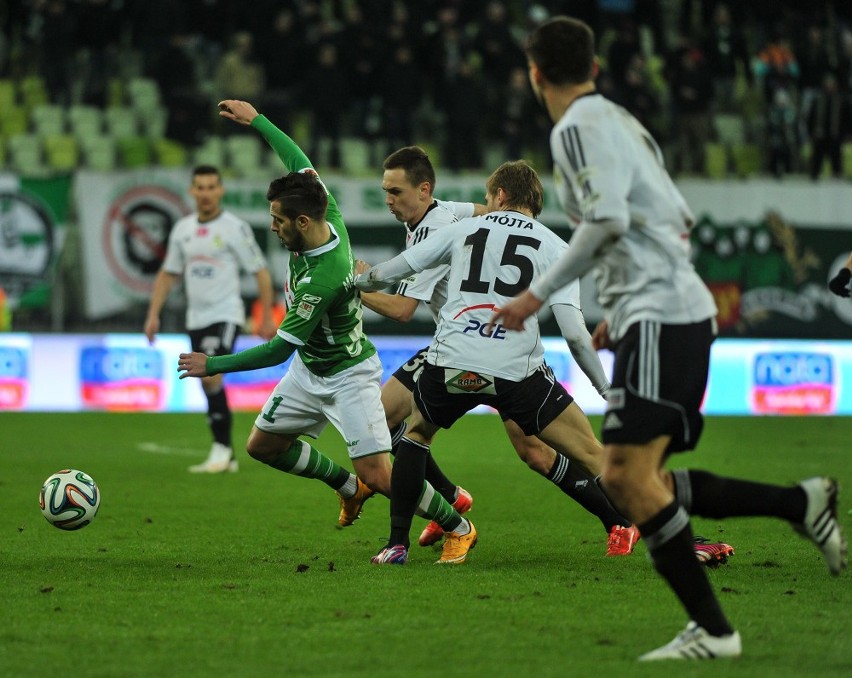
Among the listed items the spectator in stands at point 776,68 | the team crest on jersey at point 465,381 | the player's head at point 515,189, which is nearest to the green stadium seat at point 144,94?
the spectator in stands at point 776,68

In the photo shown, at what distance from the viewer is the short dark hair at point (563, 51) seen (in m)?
4.46

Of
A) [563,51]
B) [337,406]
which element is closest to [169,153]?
[337,406]

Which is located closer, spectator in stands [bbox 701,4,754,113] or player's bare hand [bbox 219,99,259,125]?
player's bare hand [bbox 219,99,259,125]

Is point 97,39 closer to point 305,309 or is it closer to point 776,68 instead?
point 776,68

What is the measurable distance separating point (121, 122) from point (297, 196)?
1303 centimetres

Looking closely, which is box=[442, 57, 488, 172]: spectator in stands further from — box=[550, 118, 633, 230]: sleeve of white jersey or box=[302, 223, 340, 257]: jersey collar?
box=[550, 118, 633, 230]: sleeve of white jersey

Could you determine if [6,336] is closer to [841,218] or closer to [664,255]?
[841,218]

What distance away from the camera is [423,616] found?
5.16 meters

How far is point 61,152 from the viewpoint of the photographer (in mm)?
18203

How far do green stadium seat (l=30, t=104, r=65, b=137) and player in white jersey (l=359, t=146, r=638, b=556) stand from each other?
498 inches

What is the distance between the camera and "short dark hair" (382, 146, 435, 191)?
6961 mm

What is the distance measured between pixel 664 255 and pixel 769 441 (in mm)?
9863

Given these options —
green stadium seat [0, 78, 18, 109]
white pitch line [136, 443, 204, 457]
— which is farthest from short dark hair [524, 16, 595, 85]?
green stadium seat [0, 78, 18, 109]

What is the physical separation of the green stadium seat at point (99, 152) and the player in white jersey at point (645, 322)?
14.1m
